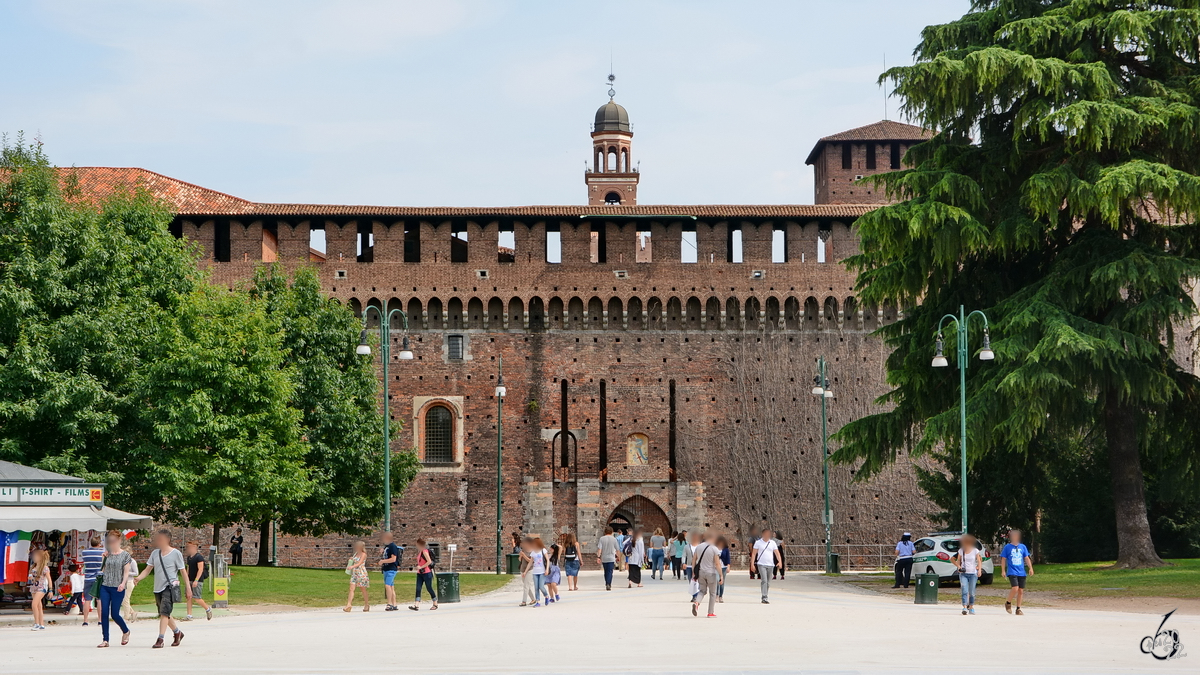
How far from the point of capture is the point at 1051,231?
30.6 m

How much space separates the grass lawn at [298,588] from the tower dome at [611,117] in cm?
4039

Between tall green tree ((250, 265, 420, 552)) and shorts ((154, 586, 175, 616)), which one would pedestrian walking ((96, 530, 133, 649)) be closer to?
shorts ((154, 586, 175, 616))

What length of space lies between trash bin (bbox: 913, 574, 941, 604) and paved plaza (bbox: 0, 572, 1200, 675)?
29 centimetres

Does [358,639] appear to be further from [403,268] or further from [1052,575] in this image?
[403,268]

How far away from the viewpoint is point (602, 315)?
148 ft

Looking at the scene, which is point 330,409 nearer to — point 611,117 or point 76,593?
point 76,593

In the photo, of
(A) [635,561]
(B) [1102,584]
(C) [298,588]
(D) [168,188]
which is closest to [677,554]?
(A) [635,561]

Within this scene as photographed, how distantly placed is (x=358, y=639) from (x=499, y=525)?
2310 cm

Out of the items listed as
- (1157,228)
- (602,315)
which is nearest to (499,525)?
(602,315)

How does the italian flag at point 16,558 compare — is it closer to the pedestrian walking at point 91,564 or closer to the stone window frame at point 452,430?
the pedestrian walking at point 91,564

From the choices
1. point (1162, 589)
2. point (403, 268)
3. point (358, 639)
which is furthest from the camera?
point (403, 268)

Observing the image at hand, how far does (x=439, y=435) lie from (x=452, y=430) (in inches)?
19.8

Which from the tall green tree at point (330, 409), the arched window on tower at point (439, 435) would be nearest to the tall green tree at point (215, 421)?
the tall green tree at point (330, 409)

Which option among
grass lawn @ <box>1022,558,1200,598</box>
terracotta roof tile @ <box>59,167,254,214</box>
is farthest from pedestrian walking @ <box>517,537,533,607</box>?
terracotta roof tile @ <box>59,167,254,214</box>
